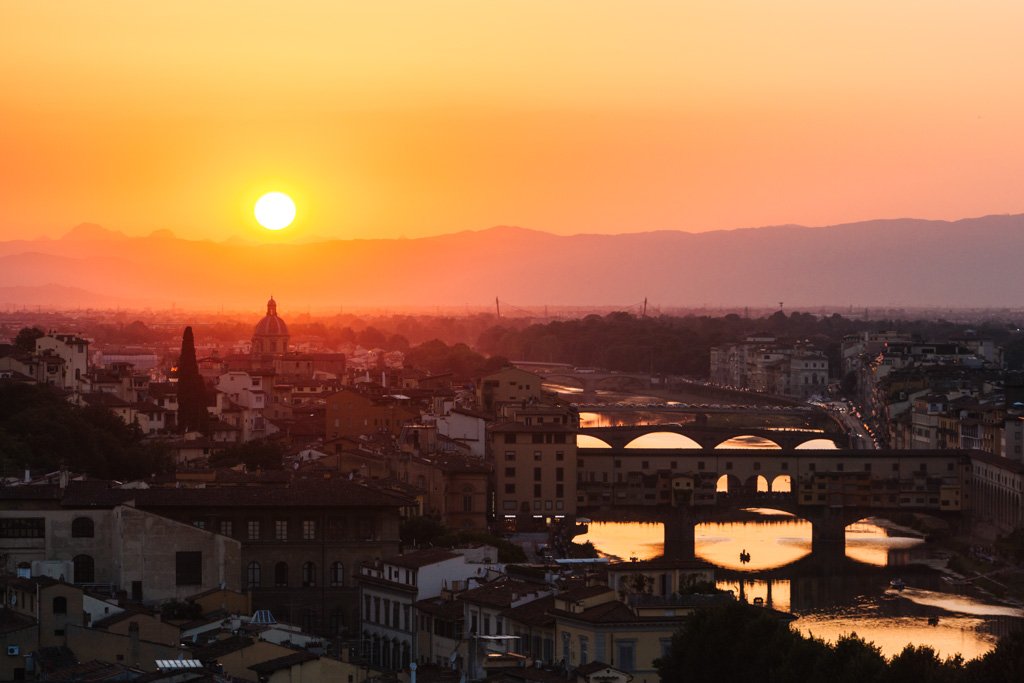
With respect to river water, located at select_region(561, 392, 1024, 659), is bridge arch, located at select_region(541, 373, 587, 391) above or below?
above

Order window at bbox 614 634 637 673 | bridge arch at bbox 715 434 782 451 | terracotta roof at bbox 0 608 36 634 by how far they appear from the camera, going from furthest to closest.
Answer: bridge arch at bbox 715 434 782 451 < window at bbox 614 634 637 673 < terracotta roof at bbox 0 608 36 634

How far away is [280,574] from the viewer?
2727cm

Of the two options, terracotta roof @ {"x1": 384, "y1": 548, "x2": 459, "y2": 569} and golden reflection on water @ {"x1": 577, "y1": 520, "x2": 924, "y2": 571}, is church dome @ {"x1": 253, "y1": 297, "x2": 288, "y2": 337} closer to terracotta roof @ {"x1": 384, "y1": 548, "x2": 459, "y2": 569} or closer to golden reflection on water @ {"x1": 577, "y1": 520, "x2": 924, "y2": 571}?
golden reflection on water @ {"x1": 577, "y1": 520, "x2": 924, "y2": 571}

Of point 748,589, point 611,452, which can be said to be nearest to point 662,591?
point 748,589

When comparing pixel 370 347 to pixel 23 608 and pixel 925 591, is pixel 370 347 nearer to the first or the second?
pixel 925 591

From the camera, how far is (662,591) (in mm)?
23141

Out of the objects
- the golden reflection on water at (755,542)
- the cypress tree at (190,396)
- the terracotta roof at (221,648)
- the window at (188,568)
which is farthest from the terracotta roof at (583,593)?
the cypress tree at (190,396)

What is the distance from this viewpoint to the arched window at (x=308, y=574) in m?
27.2

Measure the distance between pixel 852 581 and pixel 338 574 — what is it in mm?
13659

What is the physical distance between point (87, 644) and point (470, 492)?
21.3 metres

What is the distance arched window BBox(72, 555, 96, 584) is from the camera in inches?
976

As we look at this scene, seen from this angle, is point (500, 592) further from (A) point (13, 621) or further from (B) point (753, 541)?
(B) point (753, 541)

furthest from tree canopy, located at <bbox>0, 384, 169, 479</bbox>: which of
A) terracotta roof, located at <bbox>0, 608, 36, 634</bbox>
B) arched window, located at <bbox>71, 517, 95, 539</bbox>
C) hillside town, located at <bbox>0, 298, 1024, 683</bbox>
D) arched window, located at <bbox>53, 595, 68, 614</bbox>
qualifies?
terracotta roof, located at <bbox>0, 608, 36, 634</bbox>

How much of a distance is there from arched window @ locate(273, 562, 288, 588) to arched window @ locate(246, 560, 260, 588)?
20 centimetres
